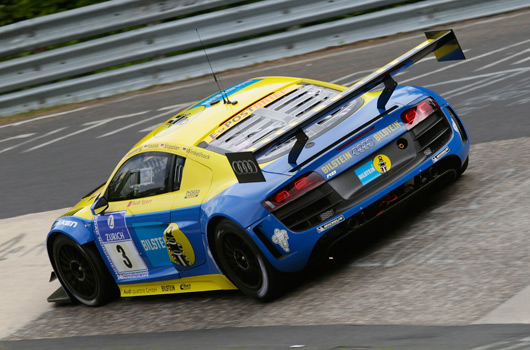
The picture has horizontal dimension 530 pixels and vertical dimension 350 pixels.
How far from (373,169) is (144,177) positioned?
6.08 feet

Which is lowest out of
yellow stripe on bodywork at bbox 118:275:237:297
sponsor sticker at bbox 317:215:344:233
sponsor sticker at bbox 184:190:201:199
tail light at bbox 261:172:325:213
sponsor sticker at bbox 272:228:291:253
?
yellow stripe on bodywork at bbox 118:275:237:297

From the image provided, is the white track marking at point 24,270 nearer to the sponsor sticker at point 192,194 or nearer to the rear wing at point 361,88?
the sponsor sticker at point 192,194

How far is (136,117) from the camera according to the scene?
13602mm

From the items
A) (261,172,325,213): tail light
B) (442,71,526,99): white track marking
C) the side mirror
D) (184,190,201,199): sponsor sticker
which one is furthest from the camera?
(442,71,526,99): white track marking

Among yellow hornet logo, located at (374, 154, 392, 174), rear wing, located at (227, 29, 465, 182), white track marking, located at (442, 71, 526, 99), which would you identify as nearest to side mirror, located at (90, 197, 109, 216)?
rear wing, located at (227, 29, 465, 182)

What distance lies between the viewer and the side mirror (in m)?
7.17

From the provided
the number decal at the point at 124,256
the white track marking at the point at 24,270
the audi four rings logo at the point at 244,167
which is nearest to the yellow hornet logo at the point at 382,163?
the audi four rings logo at the point at 244,167

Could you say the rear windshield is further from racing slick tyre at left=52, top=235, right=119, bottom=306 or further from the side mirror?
racing slick tyre at left=52, top=235, right=119, bottom=306

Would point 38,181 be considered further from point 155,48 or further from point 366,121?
point 366,121

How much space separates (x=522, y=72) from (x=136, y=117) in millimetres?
5876

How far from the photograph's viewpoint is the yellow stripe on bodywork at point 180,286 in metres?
6.44

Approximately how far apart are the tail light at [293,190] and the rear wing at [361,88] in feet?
0.48

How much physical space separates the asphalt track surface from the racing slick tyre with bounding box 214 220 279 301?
0.16 meters

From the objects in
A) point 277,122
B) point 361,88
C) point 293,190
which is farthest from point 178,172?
point 361,88
